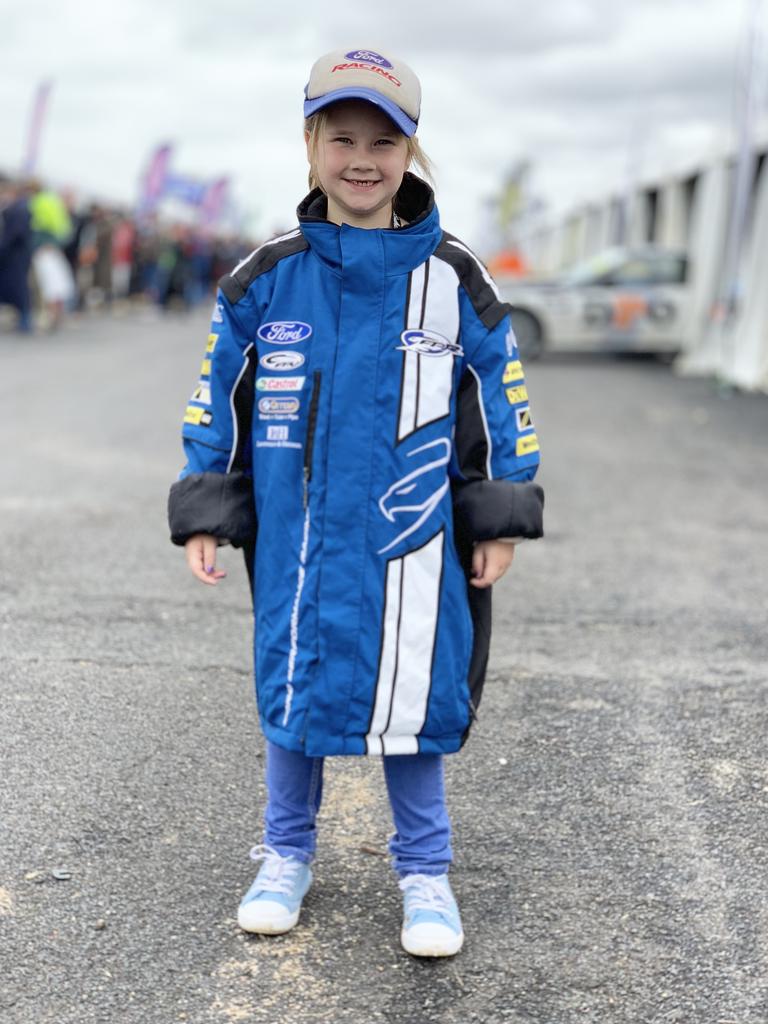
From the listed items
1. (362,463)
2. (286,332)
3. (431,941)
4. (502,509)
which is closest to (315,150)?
(286,332)

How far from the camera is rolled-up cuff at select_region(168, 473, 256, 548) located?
2.40 meters

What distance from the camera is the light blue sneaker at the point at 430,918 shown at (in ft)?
8.05

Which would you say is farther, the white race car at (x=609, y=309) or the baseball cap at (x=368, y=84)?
the white race car at (x=609, y=309)

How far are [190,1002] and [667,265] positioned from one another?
1550 cm

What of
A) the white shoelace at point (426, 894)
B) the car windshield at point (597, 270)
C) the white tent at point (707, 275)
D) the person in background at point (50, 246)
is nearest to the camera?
the white shoelace at point (426, 894)

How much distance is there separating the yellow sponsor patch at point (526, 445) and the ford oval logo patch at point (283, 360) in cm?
44

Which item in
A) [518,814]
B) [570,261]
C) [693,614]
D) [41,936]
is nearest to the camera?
[41,936]

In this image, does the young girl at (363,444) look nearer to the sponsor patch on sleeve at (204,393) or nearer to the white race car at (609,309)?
the sponsor patch on sleeve at (204,393)

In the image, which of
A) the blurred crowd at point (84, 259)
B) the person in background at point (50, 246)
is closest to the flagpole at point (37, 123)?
the blurred crowd at point (84, 259)

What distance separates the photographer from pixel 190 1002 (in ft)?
7.54

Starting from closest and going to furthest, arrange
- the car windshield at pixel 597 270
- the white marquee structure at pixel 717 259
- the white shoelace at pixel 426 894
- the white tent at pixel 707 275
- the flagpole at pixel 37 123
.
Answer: the white shoelace at pixel 426 894 < the white marquee structure at pixel 717 259 < the white tent at pixel 707 275 < the car windshield at pixel 597 270 < the flagpole at pixel 37 123

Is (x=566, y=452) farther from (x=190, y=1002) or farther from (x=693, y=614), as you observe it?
(x=190, y=1002)

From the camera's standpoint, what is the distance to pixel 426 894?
99.7 inches

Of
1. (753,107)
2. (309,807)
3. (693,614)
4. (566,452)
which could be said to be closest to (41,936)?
(309,807)
